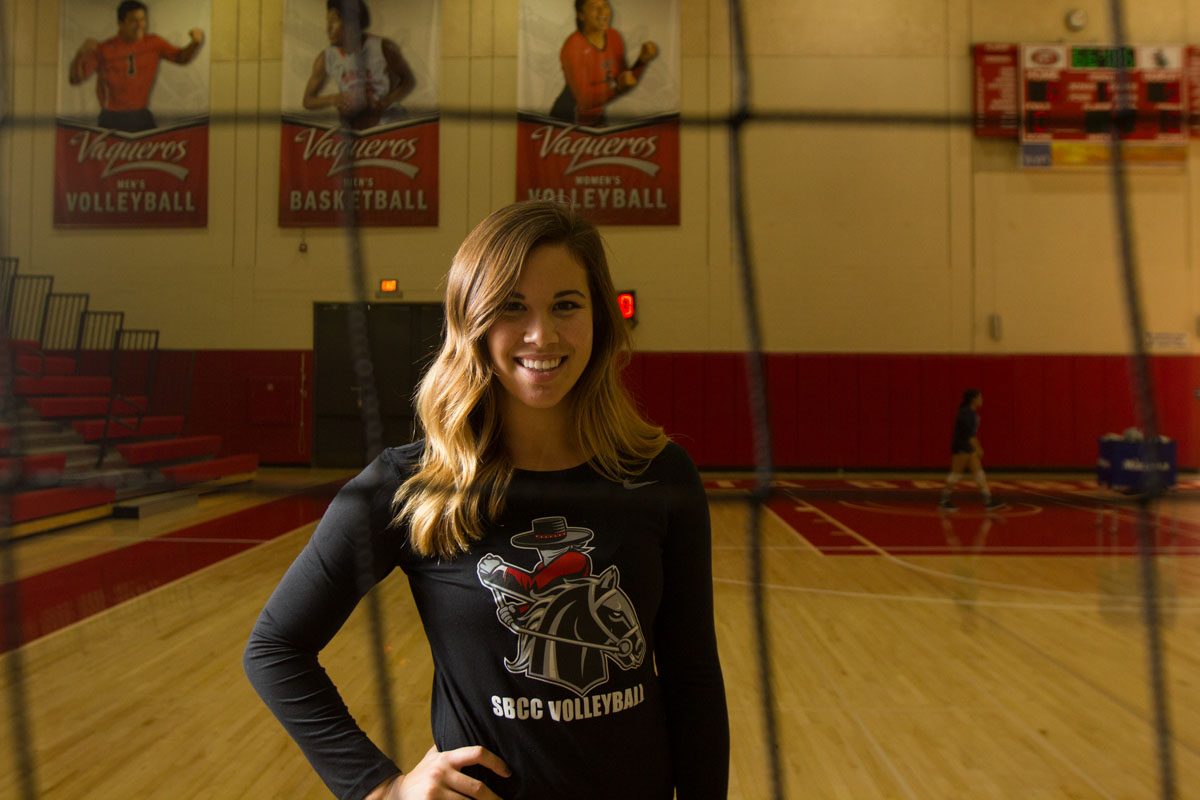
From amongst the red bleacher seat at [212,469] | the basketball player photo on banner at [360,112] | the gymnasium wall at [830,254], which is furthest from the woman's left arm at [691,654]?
the red bleacher seat at [212,469]

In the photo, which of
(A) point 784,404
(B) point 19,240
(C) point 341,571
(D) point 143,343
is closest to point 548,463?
(C) point 341,571

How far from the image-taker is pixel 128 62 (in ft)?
8.35

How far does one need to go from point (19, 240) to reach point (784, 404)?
625 centimetres

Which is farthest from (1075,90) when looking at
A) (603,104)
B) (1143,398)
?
(1143,398)

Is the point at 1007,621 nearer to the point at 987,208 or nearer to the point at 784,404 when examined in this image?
the point at 784,404

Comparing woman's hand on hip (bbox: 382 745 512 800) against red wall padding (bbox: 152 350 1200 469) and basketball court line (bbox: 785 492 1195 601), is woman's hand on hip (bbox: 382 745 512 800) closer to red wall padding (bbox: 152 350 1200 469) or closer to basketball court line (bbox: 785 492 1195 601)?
basketball court line (bbox: 785 492 1195 601)

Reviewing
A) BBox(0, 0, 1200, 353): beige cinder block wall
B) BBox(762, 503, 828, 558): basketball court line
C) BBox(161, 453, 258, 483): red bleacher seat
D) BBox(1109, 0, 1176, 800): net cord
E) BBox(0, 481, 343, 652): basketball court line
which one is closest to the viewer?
BBox(1109, 0, 1176, 800): net cord

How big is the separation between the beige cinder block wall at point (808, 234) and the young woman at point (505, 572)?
4656 millimetres

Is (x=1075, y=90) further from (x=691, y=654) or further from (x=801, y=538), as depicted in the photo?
(x=691, y=654)

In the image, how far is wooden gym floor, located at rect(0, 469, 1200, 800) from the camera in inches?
65.1

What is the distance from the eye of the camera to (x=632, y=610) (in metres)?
0.76

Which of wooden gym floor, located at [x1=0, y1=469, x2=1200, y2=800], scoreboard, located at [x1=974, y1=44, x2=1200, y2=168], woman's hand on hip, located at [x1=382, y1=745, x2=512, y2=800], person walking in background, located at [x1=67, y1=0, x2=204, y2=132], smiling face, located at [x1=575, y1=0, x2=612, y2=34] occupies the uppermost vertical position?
scoreboard, located at [x1=974, y1=44, x2=1200, y2=168]

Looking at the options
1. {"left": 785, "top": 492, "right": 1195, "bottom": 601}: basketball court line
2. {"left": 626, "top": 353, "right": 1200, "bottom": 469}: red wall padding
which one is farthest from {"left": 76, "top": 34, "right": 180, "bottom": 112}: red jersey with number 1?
{"left": 626, "top": 353, "right": 1200, "bottom": 469}: red wall padding

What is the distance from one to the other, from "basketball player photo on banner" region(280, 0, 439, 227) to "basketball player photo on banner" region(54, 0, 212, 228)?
1.00ft
